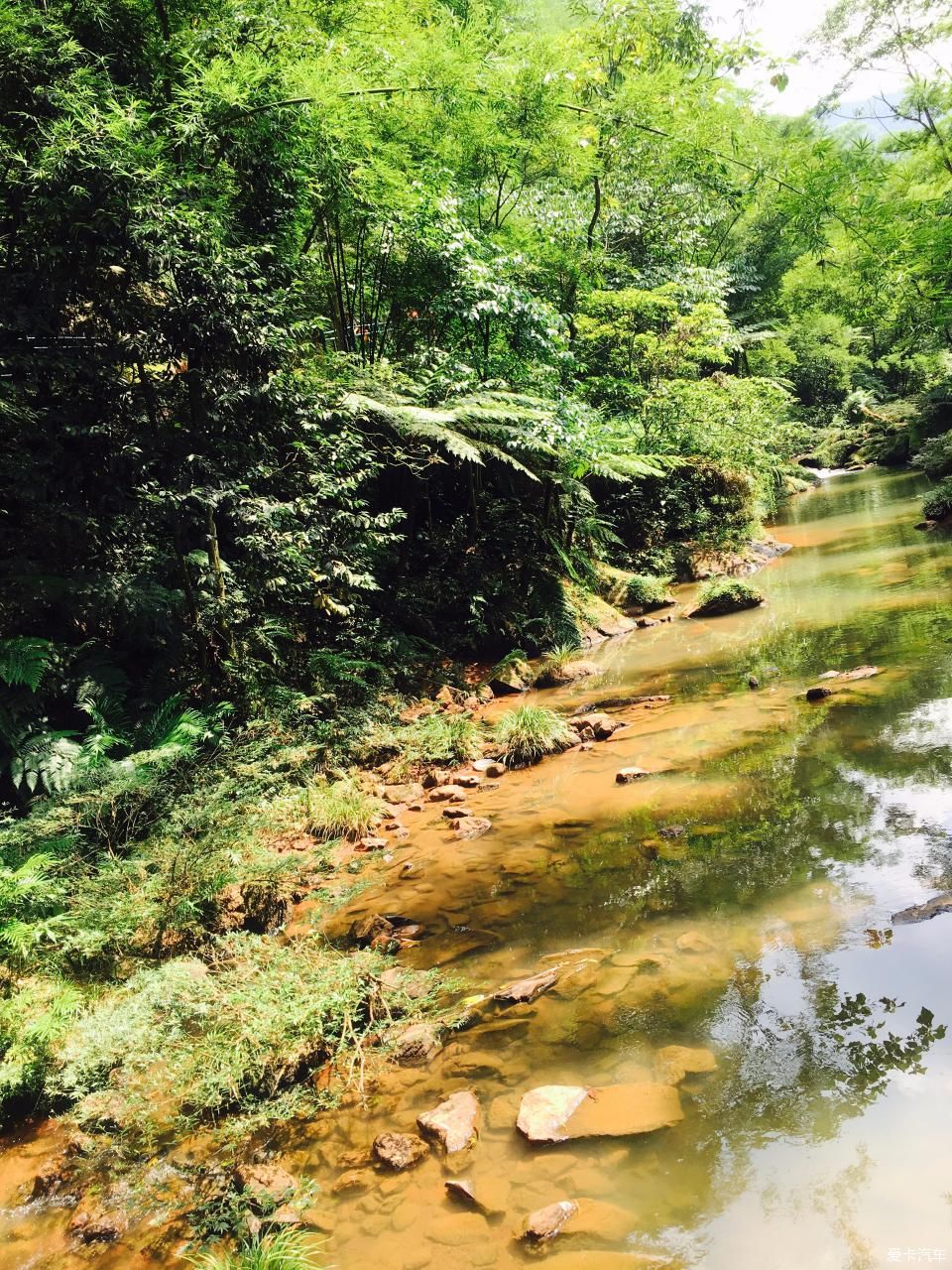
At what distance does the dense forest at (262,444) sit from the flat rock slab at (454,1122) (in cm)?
55

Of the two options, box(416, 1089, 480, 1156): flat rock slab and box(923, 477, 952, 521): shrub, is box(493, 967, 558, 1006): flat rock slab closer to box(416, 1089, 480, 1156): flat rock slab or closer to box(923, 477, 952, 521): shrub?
box(416, 1089, 480, 1156): flat rock slab

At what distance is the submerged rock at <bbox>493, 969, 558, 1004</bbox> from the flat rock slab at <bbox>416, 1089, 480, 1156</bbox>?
1.67 feet

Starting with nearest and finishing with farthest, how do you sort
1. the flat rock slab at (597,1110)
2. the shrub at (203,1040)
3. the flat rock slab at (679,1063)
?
the flat rock slab at (597,1110) < the flat rock slab at (679,1063) < the shrub at (203,1040)

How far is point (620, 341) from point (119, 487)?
36.7 feet

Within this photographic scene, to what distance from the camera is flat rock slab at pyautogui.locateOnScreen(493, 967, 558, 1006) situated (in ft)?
9.77

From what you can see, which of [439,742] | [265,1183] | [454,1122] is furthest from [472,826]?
[265,1183]

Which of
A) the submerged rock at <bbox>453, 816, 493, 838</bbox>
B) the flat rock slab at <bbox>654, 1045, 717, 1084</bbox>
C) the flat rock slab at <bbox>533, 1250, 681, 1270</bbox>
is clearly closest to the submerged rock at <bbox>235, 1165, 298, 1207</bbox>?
the flat rock slab at <bbox>533, 1250, 681, 1270</bbox>

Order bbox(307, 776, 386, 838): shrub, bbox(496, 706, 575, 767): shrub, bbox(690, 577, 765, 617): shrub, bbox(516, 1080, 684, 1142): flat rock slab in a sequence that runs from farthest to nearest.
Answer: bbox(690, 577, 765, 617): shrub, bbox(496, 706, 575, 767): shrub, bbox(307, 776, 386, 838): shrub, bbox(516, 1080, 684, 1142): flat rock slab

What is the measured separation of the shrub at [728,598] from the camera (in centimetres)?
1002

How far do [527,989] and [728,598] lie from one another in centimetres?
824

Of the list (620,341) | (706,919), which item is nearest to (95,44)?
(706,919)

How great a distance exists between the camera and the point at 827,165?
5.69 m

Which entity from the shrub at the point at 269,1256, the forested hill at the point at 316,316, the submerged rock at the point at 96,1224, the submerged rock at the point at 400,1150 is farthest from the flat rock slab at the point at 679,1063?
the forested hill at the point at 316,316

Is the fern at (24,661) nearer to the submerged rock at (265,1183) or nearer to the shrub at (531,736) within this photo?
the submerged rock at (265,1183)
